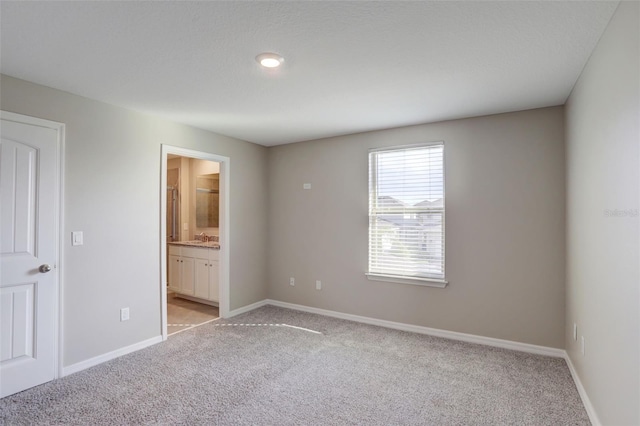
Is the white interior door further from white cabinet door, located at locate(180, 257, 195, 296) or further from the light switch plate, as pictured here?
white cabinet door, located at locate(180, 257, 195, 296)

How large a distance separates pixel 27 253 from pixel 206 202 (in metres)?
3.34

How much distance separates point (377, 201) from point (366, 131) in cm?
88

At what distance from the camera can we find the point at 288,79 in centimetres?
256

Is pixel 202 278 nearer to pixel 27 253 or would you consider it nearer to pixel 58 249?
pixel 58 249

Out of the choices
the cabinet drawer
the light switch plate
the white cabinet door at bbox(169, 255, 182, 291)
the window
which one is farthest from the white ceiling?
the white cabinet door at bbox(169, 255, 182, 291)

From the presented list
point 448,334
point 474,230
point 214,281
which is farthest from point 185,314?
point 474,230

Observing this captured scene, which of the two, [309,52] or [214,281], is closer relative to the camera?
[309,52]

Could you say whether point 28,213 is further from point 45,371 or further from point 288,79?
point 288,79

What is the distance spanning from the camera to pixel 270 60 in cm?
222

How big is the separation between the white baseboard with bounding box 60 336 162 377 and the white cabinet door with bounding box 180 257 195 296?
157cm

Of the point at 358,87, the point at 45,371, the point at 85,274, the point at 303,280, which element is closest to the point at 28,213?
the point at 85,274

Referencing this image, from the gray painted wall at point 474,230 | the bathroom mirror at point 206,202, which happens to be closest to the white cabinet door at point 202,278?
the bathroom mirror at point 206,202

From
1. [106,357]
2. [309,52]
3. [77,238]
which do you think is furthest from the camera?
[106,357]

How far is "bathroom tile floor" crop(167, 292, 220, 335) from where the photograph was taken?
13.3 feet
